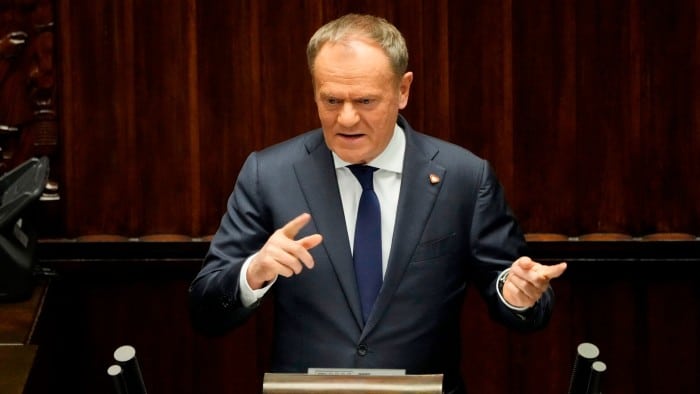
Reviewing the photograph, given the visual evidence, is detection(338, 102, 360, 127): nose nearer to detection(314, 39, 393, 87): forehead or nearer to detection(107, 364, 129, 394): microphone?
detection(314, 39, 393, 87): forehead

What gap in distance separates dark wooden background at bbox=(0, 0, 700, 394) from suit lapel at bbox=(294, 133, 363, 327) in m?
0.89

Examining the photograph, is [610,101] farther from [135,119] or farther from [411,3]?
[135,119]

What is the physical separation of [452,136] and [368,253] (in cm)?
Result: 101

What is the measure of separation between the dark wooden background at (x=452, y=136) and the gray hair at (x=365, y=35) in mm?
950

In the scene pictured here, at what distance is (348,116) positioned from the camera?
2.24 meters

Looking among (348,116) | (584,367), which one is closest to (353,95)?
(348,116)

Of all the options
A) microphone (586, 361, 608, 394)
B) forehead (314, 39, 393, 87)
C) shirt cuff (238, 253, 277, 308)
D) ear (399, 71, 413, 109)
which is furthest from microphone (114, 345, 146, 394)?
ear (399, 71, 413, 109)

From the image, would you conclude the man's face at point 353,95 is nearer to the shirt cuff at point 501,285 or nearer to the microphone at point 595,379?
the shirt cuff at point 501,285

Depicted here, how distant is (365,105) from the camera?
226cm

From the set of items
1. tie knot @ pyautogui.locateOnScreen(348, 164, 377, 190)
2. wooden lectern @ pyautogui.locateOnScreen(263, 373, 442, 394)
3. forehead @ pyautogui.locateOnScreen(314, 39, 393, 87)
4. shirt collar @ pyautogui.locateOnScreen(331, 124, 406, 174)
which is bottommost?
wooden lectern @ pyautogui.locateOnScreen(263, 373, 442, 394)

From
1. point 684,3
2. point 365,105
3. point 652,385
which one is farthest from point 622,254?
point 365,105

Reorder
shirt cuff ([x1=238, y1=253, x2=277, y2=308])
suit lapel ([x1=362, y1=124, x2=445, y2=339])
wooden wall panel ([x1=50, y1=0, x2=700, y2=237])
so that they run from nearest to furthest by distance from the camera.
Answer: shirt cuff ([x1=238, y1=253, x2=277, y2=308]) < suit lapel ([x1=362, y1=124, x2=445, y2=339]) < wooden wall panel ([x1=50, y1=0, x2=700, y2=237])

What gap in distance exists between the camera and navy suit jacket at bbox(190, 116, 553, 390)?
2.33 metres

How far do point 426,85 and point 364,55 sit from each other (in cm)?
103
